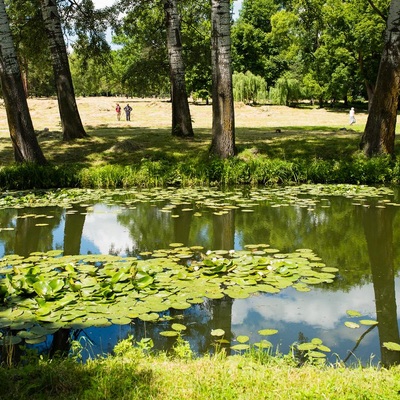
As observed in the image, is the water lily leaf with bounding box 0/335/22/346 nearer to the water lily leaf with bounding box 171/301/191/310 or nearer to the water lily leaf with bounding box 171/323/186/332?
the water lily leaf with bounding box 171/323/186/332

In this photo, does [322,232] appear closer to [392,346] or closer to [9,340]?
[392,346]

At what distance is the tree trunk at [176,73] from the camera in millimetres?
17781

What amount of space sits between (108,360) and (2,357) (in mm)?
1031

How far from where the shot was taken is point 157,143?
17984 millimetres

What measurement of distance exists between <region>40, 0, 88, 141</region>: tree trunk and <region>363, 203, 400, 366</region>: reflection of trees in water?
465 inches

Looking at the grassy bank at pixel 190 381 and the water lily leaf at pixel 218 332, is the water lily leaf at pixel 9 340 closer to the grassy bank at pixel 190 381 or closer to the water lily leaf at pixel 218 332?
the grassy bank at pixel 190 381

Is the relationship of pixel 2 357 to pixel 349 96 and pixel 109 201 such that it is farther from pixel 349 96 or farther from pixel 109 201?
pixel 349 96

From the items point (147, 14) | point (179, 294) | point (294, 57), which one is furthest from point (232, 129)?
point (294, 57)

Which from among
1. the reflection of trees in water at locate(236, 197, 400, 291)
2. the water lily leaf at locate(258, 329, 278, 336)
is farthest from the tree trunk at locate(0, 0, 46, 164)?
the water lily leaf at locate(258, 329, 278, 336)

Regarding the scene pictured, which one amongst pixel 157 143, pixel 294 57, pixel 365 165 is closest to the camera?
pixel 365 165

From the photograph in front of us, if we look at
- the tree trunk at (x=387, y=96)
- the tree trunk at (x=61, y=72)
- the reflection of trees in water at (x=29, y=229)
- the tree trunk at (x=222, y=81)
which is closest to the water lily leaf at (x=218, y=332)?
the reflection of trees in water at (x=29, y=229)

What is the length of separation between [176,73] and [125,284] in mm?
13802

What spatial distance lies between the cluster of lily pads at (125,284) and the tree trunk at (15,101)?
7836mm

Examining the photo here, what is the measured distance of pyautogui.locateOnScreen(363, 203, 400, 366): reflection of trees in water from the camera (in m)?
4.64
